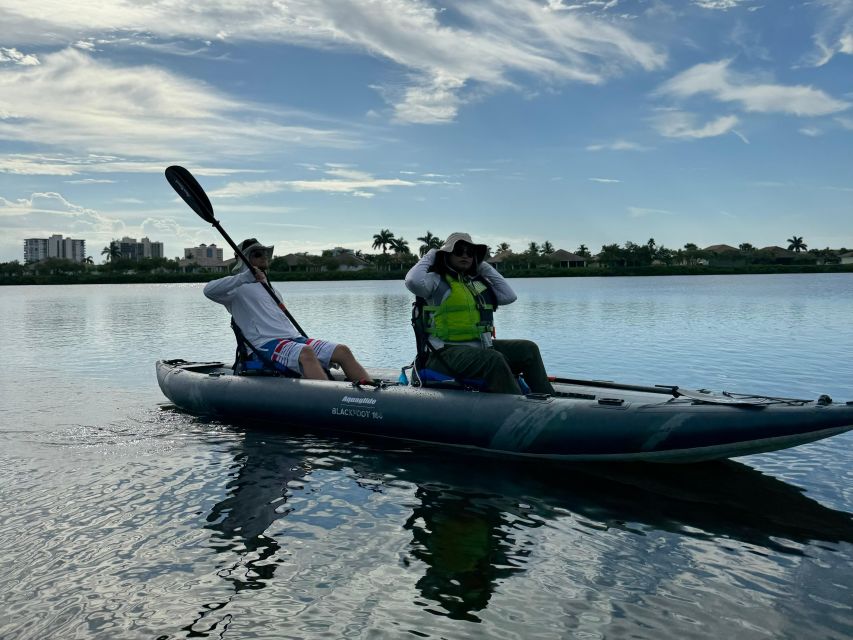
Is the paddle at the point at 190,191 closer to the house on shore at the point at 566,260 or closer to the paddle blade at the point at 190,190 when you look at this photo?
the paddle blade at the point at 190,190

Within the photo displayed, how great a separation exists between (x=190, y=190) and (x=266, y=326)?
2.54 meters

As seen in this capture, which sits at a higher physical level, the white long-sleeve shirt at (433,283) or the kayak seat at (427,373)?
the white long-sleeve shirt at (433,283)

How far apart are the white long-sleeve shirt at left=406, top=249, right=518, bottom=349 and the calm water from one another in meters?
1.48

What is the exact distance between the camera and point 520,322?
2445 cm

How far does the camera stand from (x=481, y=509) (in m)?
5.44

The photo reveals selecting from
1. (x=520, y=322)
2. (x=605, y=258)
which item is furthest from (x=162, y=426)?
(x=605, y=258)

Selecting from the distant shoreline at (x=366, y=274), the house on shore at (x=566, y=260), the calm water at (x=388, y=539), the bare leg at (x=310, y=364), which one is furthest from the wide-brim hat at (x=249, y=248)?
the house on shore at (x=566, y=260)

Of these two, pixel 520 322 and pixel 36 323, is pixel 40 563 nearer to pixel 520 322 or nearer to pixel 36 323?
pixel 520 322

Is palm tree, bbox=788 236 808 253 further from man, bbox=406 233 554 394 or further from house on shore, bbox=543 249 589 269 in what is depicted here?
man, bbox=406 233 554 394

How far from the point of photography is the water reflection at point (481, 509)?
4301 millimetres

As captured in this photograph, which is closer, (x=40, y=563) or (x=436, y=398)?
(x=40, y=563)

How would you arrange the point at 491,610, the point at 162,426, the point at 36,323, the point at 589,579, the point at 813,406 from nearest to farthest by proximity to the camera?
the point at 491,610, the point at 589,579, the point at 813,406, the point at 162,426, the point at 36,323

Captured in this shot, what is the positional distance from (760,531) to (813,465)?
2.02 m

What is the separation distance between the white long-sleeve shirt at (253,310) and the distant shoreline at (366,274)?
302ft
